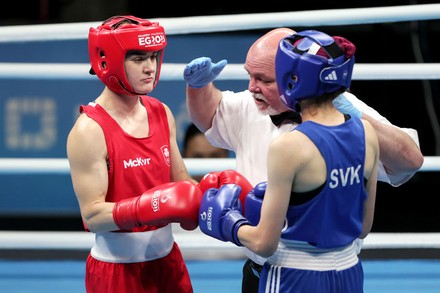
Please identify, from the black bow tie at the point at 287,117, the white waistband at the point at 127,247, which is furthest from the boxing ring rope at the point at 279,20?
the white waistband at the point at 127,247

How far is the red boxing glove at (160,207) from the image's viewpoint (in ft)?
8.05

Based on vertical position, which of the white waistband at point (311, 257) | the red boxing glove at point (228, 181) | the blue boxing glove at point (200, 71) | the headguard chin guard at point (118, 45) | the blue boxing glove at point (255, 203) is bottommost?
the white waistband at point (311, 257)

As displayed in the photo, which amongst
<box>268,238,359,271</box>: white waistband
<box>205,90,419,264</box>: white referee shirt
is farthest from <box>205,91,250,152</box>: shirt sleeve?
<box>268,238,359,271</box>: white waistband

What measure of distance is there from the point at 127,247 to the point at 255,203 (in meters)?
0.45

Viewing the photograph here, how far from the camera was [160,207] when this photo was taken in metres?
2.45

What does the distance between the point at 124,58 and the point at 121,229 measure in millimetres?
493

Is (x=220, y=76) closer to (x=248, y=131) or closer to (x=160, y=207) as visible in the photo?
(x=248, y=131)

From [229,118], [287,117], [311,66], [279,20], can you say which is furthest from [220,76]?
[311,66]

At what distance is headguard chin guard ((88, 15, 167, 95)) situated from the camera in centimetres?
252

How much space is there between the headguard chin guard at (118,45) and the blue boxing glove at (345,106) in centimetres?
54

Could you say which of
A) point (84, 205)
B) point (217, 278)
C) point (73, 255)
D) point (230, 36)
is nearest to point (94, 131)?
point (84, 205)

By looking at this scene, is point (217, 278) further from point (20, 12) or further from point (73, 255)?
point (20, 12)

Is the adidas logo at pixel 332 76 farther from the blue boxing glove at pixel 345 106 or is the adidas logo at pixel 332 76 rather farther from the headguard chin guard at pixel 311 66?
the blue boxing glove at pixel 345 106

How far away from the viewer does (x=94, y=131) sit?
250 cm
